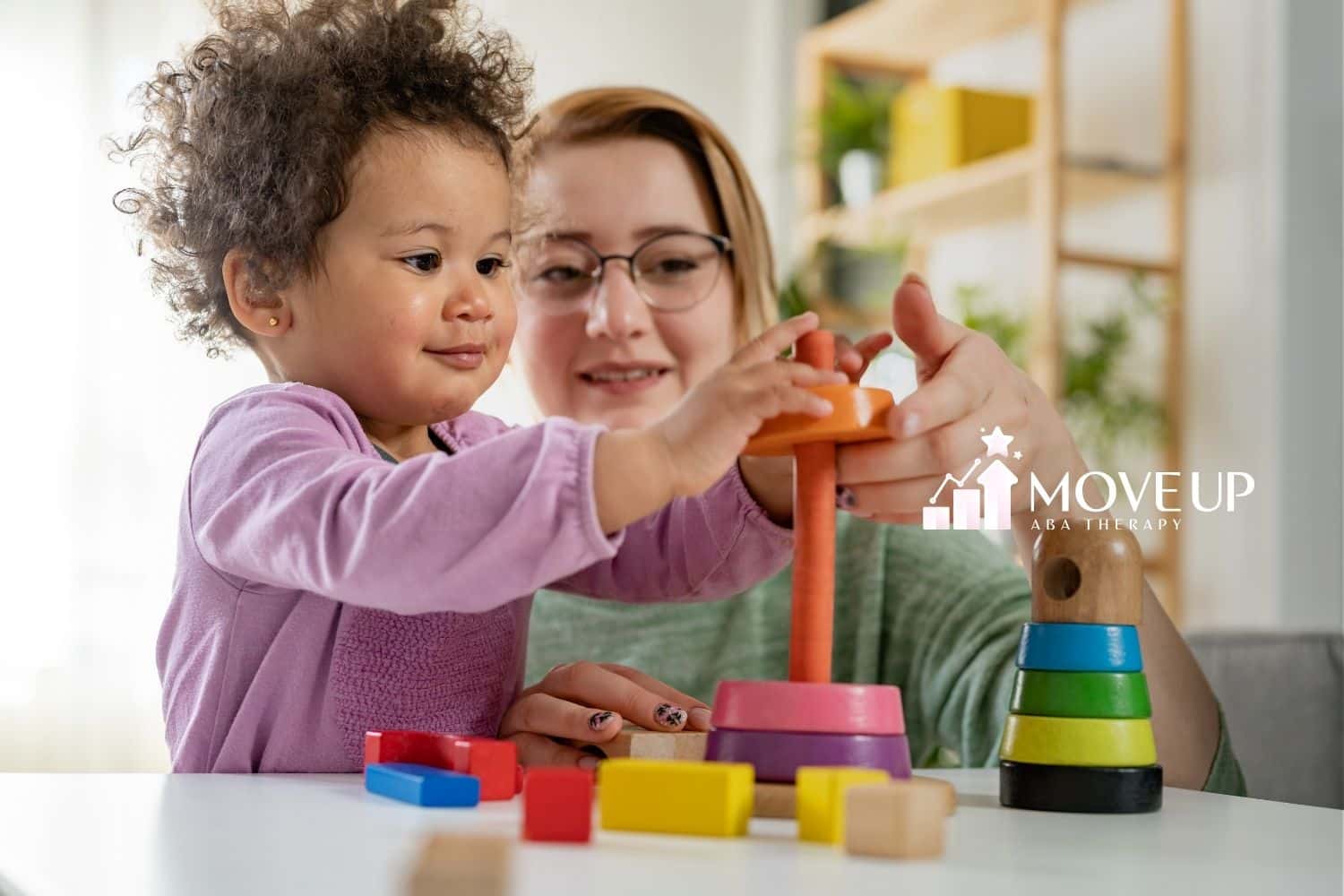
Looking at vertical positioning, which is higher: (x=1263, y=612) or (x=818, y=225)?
(x=818, y=225)

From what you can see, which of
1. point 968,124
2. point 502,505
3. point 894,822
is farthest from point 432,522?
point 968,124

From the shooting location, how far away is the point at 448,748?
27.7 inches

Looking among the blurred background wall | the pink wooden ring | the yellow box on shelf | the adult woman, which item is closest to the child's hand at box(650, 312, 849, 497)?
the pink wooden ring

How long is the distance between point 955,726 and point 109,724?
189 centimetres

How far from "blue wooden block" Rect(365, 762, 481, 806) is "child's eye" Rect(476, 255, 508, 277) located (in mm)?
419

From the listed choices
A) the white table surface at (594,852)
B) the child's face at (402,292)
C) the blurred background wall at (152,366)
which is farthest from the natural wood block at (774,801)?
the blurred background wall at (152,366)

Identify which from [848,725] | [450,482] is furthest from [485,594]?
[848,725]

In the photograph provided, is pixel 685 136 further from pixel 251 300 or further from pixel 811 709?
pixel 811 709

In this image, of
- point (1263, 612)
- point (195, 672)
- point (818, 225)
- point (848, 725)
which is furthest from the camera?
point (818, 225)

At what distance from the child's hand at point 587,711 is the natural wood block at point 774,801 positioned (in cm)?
16

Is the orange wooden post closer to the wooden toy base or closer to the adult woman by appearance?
the wooden toy base

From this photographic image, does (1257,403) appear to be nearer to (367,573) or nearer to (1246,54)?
(1246,54)

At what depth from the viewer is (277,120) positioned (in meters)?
0.95

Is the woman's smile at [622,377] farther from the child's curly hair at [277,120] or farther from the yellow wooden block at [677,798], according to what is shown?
the yellow wooden block at [677,798]
